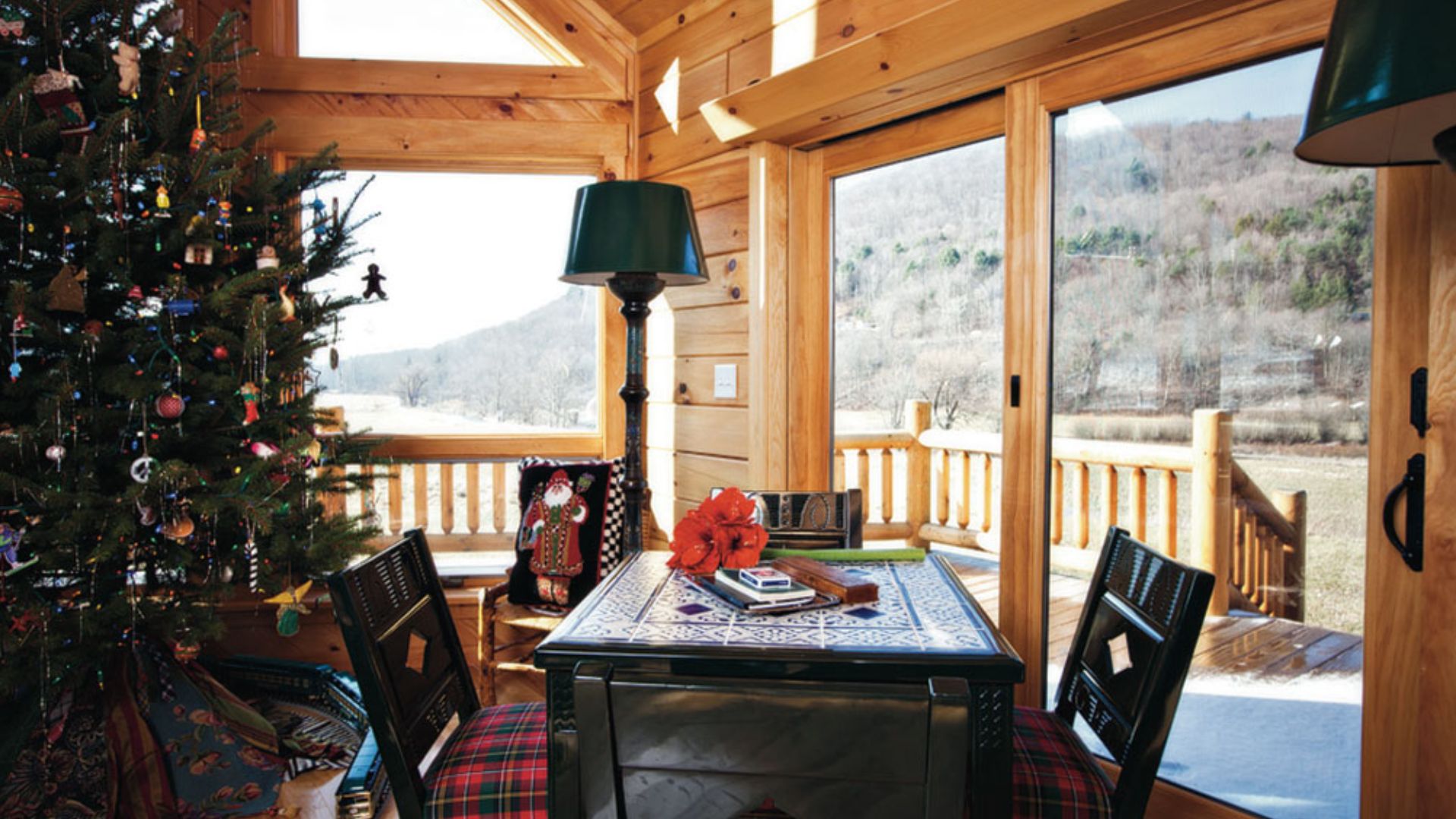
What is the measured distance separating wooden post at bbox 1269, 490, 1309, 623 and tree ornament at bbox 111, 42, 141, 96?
9.89 ft

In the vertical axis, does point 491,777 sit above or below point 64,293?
below

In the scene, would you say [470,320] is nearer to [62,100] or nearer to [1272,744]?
[62,100]

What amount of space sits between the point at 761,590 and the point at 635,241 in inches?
51.8

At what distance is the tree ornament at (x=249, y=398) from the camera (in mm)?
2465

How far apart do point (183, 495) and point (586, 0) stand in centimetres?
228

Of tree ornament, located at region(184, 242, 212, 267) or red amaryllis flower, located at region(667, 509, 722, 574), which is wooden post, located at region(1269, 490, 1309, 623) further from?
tree ornament, located at region(184, 242, 212, 267)

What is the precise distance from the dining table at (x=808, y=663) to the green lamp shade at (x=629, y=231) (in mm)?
1283

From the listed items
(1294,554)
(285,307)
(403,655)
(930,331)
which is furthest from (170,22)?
(1294,554)

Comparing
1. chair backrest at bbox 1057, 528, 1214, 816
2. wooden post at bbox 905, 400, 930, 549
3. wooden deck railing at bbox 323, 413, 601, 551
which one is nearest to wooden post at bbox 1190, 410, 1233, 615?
chair backrest at bbox 1057, 528, 1214, 816

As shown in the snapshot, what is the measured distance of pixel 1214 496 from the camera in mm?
1951

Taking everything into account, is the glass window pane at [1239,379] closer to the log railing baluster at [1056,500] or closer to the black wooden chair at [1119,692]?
the log railing baluster at [1056,500]

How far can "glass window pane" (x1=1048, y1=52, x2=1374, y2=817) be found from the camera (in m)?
1.74

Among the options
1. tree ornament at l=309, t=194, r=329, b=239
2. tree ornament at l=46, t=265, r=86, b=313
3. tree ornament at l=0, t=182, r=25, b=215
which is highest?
tree ornament at l=309, t=194, r=329, b=239

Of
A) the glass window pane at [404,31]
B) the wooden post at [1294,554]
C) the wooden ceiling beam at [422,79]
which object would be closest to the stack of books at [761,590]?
the wooden post at [1294,554]
